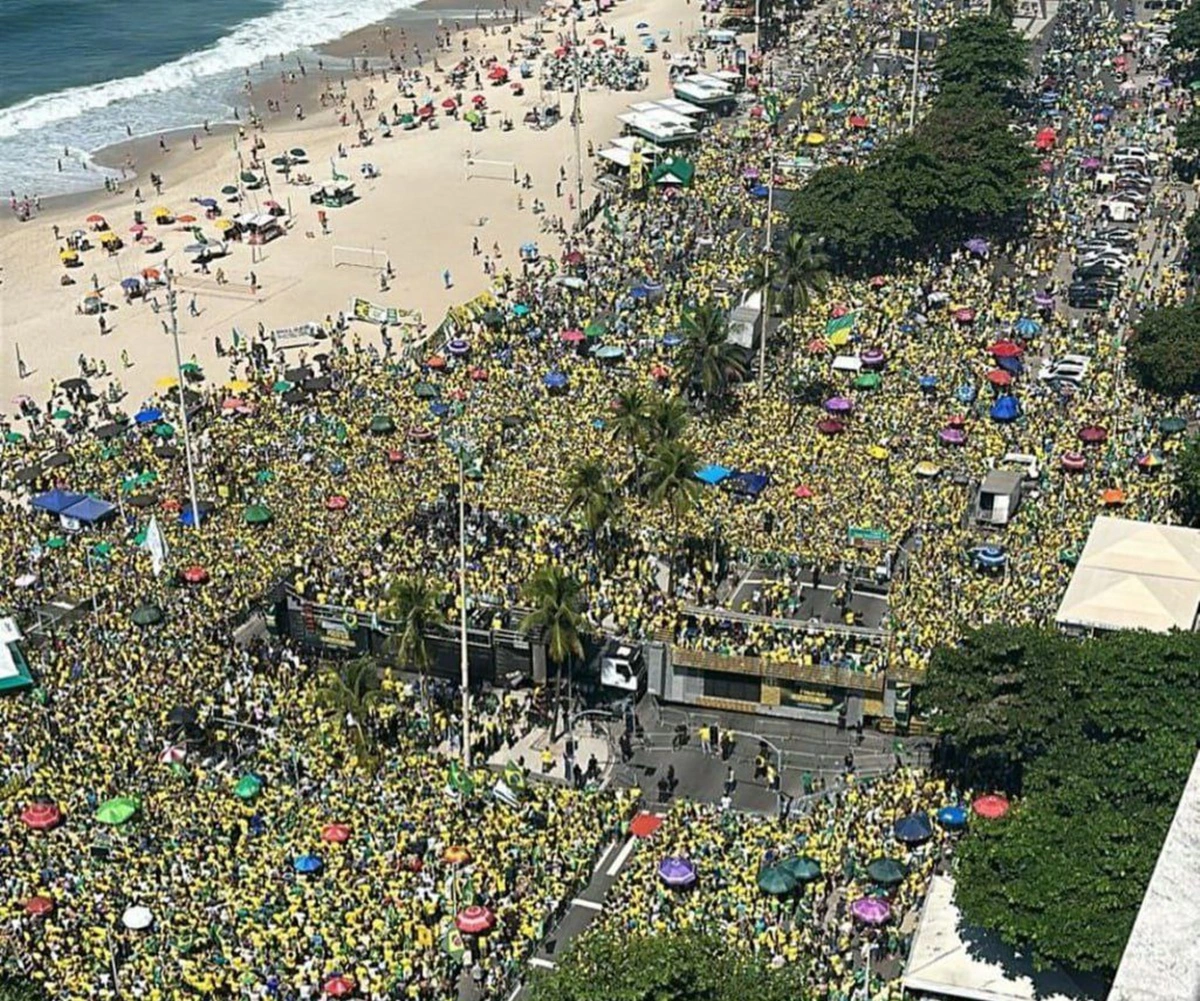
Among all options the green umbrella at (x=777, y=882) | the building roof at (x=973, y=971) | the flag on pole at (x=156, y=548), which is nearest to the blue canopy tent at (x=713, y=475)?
the flag on pole at (x=156, y=548)

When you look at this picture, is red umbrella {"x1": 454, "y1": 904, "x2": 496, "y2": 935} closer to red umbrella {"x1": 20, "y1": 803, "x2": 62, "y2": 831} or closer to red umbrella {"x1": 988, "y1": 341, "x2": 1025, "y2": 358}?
red umbrella {"x1": 20, "y1": 803, "x2": 62, "y2": 831}

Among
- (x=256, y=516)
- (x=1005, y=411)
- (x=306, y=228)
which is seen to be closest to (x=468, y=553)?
(x=256, y=516)

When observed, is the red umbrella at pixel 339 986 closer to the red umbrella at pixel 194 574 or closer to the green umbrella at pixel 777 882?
the green umbrella at pixel 777 882

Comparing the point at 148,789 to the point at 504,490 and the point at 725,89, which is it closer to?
the point at 504,490

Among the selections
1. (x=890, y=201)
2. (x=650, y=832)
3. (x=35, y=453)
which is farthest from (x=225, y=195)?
(x=650, y=832)

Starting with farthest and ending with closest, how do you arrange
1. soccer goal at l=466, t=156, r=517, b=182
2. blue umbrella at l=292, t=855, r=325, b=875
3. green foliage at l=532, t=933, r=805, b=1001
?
soccer goal at l=466, t=156, r=517, b=182 < blue umbrella at l=292, t=855, r=325, b=875 < green foliage at l=532, t=933, r=805, b=1001

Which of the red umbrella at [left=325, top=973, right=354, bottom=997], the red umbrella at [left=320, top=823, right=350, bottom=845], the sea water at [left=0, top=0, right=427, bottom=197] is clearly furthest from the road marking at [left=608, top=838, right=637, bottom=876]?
the sea water at [left=0, top=0, right=427, bottom=197]
